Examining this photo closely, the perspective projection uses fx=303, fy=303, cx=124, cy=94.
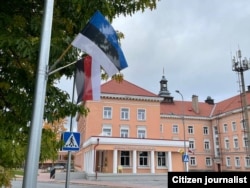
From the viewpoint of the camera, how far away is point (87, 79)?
14.4ft

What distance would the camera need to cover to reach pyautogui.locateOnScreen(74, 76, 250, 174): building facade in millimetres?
37031

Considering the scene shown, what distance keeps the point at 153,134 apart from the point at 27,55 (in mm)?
41109

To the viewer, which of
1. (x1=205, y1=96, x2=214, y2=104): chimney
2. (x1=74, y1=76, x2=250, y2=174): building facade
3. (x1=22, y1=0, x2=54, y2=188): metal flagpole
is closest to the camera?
(x1=22, y1=0, x2=54, y2=188): metal flagpole

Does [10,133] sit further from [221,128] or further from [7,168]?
[221,128]

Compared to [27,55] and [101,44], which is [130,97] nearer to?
[101,44]

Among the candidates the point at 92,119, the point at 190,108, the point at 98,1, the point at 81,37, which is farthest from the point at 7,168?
the point at 190,108

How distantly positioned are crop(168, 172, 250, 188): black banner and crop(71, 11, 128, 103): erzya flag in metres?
1.74

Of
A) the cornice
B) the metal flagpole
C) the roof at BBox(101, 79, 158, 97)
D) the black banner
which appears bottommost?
the black banner

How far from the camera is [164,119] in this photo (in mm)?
57812

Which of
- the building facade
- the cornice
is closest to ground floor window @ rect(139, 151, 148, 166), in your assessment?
the building facade

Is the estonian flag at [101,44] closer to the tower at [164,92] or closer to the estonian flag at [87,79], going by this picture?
the estonian flag at [87,79]

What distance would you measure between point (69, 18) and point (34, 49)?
1.00 meters

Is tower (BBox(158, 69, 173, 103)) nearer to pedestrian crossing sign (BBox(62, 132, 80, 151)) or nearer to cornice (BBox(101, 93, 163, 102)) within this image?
cornice (BBox(101, 93, 163, 102))

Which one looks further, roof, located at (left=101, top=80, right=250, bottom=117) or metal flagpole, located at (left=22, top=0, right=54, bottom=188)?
roof, located at (left=101, top=80, right=250, bottom=117)
